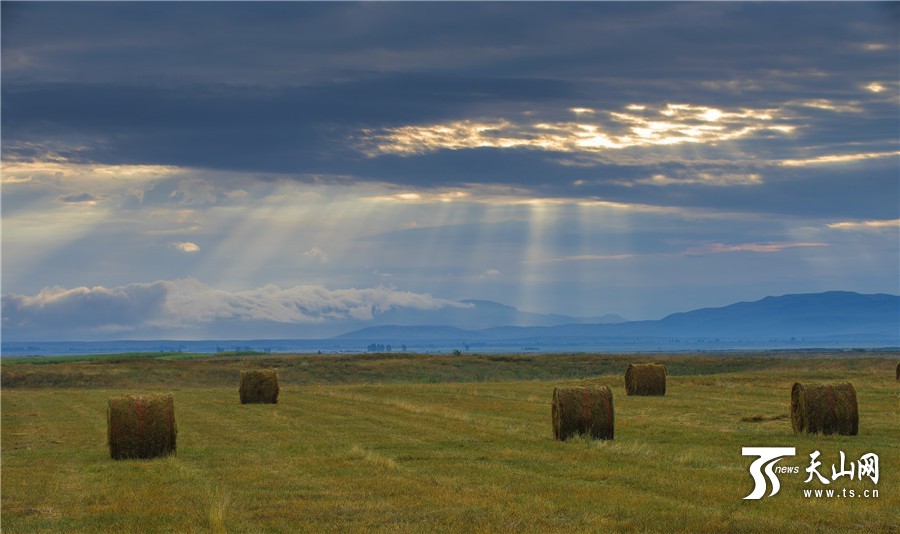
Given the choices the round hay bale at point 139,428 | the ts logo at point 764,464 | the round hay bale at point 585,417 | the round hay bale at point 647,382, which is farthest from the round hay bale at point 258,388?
the ts logo at point 764,464

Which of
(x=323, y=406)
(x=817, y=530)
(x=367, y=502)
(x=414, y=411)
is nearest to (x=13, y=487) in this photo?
(x=367, y=502)

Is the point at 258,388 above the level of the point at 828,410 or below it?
above

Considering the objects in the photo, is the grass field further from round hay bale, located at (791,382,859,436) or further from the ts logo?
round hay bale, located at (791,382,859,436)

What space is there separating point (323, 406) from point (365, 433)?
13.2 meters

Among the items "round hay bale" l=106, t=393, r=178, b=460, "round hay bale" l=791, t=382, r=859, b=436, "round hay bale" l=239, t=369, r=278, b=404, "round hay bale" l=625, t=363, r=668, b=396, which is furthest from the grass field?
"round hay bale" l=625, t=363, r=668, b=396

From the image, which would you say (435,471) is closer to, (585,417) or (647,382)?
(585,417)

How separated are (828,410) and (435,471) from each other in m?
11.9

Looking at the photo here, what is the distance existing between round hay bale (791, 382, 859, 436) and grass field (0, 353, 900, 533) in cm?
56

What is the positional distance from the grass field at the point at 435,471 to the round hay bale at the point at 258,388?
92 cm

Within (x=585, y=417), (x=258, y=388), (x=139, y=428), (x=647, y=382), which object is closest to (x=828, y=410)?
(x=585, y=417)

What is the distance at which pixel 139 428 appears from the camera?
25828 mm

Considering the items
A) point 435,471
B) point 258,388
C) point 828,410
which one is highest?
point 258,388

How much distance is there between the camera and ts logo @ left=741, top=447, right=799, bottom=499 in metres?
18.9

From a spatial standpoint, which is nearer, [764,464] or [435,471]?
[764,464]
